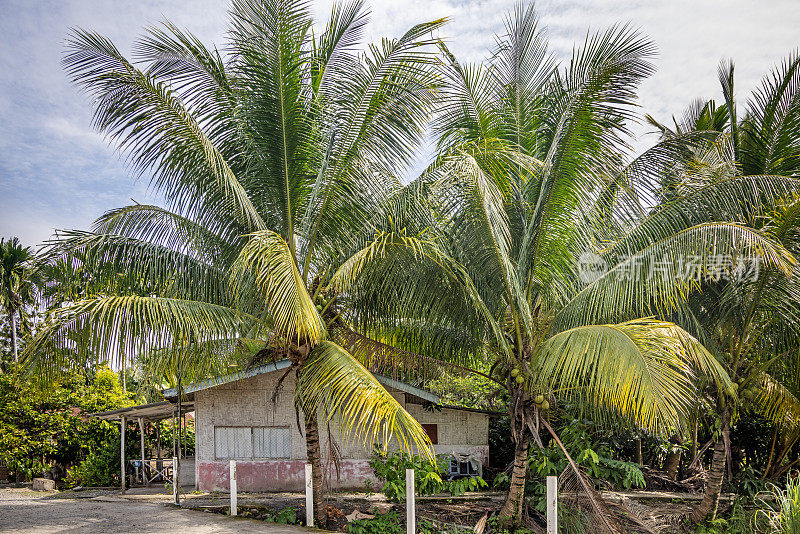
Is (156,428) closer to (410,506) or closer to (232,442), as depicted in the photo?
(232,442)

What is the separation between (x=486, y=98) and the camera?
35.7 ft

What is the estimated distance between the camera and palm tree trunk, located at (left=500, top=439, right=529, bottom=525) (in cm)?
1030

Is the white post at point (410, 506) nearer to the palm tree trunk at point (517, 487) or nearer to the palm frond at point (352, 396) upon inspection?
the palm frond at point (352, 396)

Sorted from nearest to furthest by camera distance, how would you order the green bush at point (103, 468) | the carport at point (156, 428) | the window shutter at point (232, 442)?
1. the window shutter at point (232, 442)
2. the carport at point (156, 428)
3. the green bush at point (103, 468)

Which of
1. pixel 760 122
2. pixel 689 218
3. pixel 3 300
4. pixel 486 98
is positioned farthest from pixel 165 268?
pixel 3 300

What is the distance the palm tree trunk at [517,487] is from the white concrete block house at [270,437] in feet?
14.0

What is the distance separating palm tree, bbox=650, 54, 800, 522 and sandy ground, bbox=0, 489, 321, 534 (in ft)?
25.5

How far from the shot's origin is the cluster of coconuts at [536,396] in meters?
9.81

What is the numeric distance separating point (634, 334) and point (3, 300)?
28104 millimetres

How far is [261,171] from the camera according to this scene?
976 cm

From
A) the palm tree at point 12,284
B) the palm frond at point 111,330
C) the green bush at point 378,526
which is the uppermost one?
the palm tree at point 12,284

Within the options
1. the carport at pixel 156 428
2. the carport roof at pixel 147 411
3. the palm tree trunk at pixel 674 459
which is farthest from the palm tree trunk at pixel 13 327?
the palm tree trunk at pixel 674 459

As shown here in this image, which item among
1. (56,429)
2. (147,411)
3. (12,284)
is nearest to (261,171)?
(147,411)

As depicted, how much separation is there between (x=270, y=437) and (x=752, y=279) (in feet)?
35.6
